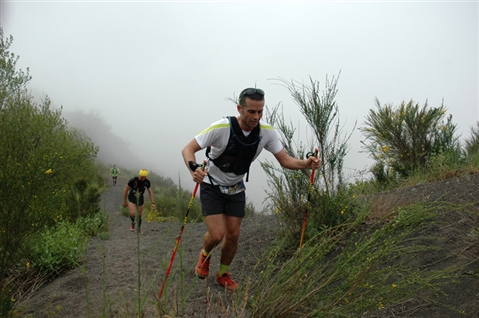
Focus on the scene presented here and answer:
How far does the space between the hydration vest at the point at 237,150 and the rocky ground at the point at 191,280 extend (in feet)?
2.68

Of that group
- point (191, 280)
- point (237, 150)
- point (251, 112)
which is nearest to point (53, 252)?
point (191, 280)

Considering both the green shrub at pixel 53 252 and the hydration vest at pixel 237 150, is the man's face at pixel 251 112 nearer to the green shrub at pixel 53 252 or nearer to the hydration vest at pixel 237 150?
the hydration vest at pixel 237 150

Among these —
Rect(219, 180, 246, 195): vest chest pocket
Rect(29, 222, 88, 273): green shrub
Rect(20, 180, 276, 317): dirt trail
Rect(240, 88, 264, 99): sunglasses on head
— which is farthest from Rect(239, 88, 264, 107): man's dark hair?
Rect(29, 222, 88, 273): green shrub

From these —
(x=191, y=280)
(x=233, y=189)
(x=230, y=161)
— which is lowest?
(x=191, y=280)

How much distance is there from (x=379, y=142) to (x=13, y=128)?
9017mm

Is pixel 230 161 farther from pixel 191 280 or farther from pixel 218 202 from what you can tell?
pixel 191 280

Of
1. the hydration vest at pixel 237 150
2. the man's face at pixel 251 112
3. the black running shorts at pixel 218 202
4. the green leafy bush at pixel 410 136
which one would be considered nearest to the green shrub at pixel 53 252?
the black running shorts at pixel 218 202

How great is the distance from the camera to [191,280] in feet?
16.3

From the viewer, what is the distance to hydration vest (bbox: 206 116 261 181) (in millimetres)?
4098

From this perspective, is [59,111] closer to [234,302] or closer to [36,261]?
[36,261]

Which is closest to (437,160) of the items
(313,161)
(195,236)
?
(195,236)

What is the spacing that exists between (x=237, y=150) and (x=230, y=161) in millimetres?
141

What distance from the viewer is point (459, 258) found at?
3.98 metres

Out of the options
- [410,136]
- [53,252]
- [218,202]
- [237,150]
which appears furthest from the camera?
[410,136]
